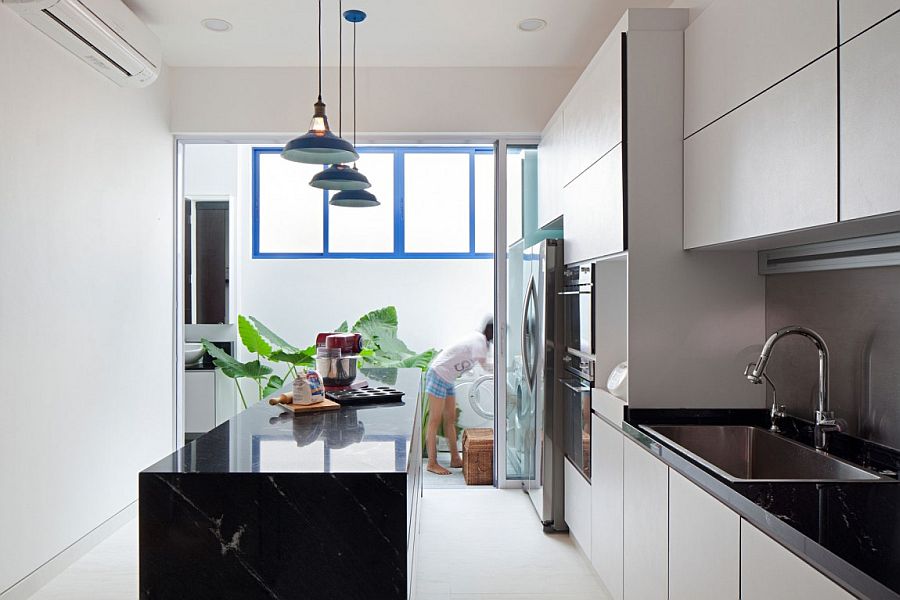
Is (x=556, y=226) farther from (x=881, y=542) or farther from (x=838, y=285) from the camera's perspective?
(x=881, y=542)

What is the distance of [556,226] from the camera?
3.95 m

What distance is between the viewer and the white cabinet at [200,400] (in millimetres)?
5434

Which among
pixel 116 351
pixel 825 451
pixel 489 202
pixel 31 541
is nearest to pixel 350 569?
pixel 825 451

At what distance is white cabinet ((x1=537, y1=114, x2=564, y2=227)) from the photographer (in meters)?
3.66

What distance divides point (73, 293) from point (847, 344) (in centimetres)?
335

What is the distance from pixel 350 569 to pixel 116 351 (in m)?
2.65

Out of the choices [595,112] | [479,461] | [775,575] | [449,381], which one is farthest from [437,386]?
[775,575]

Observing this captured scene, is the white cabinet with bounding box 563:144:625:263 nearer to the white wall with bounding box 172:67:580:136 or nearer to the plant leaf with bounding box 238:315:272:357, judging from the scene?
the white wall with bounding box 172:67:580:136

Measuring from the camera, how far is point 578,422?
127 inches

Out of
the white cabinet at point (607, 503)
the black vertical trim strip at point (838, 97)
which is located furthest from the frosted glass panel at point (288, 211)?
the black vertical trim strip at point (838, 97)

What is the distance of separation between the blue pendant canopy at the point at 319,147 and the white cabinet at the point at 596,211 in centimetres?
102

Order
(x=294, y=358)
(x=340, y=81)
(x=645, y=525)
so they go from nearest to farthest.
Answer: (x=645, y=525), (x=340, y=81), (x=294, y=358)

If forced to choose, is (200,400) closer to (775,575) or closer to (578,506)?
(578,506)

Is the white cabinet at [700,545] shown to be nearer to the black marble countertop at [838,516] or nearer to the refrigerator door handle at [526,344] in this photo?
the black marble countertop at [838,516]
